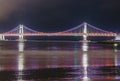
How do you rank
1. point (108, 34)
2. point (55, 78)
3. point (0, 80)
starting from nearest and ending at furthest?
point (0, 80)
point (55, 78)
point (108, 34)

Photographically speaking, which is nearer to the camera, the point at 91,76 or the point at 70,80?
the point at 70,80

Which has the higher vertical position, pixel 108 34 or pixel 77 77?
pixel 108 34

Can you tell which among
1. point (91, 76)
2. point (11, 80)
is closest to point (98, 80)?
point (91, 76)

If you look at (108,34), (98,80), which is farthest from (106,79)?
(108,34)

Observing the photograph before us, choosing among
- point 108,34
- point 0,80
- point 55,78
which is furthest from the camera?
point 108,34

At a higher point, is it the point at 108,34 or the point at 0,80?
the point at 108,34

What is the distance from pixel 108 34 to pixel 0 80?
333 feet

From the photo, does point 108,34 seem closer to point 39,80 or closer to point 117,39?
point 117,39

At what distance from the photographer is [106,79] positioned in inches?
740

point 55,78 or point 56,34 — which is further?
point 56,34

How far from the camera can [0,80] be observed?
18031 mm

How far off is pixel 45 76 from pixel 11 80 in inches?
88.1

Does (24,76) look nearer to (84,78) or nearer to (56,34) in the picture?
(84,78)

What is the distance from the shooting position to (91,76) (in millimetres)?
20172
